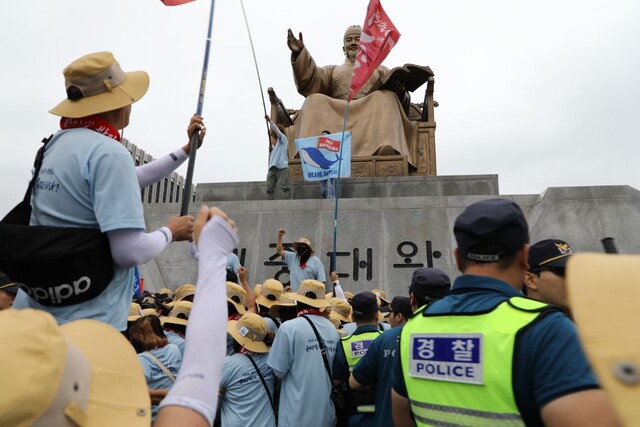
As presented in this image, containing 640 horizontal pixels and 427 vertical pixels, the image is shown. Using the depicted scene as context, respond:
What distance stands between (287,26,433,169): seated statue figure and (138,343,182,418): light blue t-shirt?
781 cm

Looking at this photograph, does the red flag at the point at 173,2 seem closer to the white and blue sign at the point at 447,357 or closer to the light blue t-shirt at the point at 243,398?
the light blue t-shirt at the point at 243,398

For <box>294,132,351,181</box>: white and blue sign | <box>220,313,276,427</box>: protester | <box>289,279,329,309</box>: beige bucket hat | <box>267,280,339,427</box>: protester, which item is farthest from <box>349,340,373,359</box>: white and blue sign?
<box>294,132,351,181</box>: white and blue sign

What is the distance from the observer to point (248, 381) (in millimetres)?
3312

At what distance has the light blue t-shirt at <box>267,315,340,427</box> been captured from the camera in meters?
3.16

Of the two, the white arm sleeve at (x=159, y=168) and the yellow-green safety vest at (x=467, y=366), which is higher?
the white arm sleeve at (x=159, y=168)

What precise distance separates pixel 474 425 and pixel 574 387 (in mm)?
287

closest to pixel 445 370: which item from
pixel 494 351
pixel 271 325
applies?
pixel 494 351

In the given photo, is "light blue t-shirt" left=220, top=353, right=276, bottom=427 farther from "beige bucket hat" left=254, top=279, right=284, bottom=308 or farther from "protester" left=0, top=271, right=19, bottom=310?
"protester" left=0, top=271, right=19, bottom=310

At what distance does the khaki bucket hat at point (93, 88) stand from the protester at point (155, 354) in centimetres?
168

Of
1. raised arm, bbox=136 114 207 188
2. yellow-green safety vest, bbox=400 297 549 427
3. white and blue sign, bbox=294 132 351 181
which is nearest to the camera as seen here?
yellow-green safety vest, bbox=400 297 549 427

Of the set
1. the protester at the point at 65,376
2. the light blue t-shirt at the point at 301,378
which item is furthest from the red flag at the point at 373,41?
the protester at the point at 65,376

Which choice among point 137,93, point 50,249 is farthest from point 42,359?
point 137,93

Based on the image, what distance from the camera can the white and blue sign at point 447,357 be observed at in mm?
1308

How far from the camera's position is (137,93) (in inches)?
74.7
